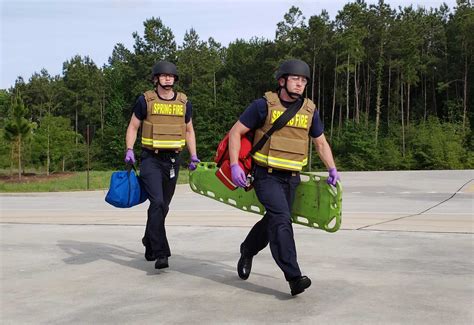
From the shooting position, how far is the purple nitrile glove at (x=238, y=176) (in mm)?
4566

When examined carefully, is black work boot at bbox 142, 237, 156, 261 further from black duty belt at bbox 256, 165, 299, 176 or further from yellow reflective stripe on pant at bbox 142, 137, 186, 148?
black duty belt at bbox 256, 165, 299, 176

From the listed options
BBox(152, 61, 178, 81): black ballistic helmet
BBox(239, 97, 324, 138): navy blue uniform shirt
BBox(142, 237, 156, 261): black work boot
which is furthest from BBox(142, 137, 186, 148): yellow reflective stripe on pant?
BBox(239, 97, 324, 138): navy blue uniform shirt

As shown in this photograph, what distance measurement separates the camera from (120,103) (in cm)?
7500

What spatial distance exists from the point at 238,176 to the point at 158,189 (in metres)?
1.42

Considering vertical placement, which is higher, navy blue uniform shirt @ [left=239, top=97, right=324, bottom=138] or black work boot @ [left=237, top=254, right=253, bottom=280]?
navy blue uniform shirt @ [left=239, top=97, right=324, bottom=138]

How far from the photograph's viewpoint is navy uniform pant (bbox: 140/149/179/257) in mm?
5609

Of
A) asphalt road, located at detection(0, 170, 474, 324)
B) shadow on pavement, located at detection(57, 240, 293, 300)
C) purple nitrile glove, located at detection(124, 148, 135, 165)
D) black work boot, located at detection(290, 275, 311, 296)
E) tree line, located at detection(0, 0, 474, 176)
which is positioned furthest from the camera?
tree line, located at detection(0, 0, 474, 176)

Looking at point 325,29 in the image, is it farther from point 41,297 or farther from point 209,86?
point 41,297

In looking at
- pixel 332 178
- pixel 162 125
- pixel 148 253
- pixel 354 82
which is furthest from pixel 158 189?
pixel 354 82

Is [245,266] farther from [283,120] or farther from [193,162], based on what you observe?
[193,162]

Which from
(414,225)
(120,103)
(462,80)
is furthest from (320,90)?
(414,225)

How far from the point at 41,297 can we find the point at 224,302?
1.52m

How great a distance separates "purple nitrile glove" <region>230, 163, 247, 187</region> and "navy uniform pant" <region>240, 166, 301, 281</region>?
6.6 inches

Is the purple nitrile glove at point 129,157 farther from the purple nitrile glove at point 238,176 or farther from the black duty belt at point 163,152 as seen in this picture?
the purple nitrile glove at point 238,176
